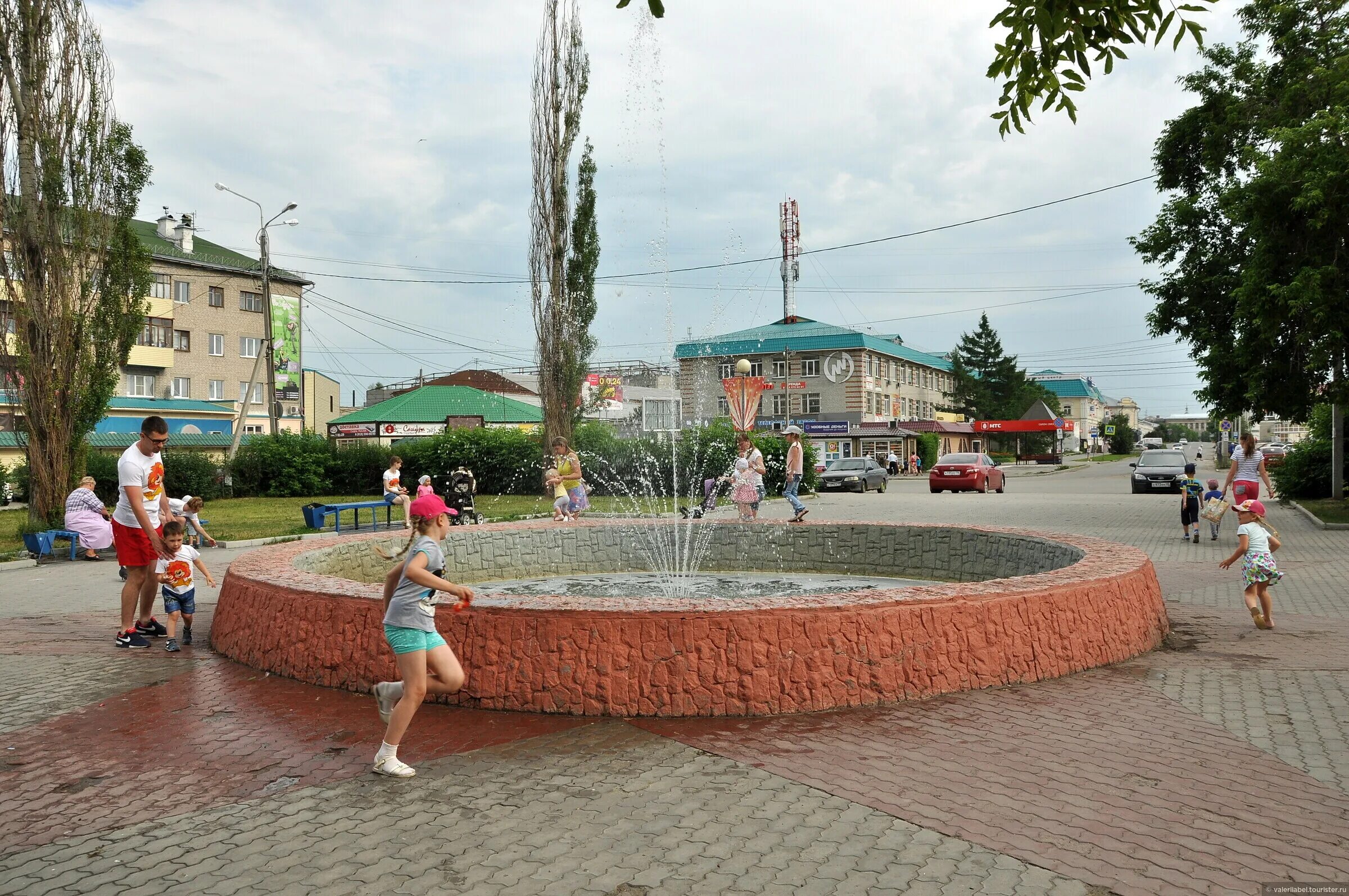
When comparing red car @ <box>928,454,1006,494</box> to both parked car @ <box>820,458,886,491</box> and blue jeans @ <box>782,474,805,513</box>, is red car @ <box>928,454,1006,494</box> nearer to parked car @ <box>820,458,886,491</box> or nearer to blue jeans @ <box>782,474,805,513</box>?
parked car @ <box>820,458,886,491</box>

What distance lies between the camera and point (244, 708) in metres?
5.63

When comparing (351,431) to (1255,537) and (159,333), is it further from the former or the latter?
(1255,537)

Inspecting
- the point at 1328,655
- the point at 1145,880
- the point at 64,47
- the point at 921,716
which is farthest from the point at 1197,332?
the point at 64,47

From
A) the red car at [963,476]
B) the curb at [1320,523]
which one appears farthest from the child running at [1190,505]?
the red car at [963,476]

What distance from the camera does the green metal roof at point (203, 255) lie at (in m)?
53.4

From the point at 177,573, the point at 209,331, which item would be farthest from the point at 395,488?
the point at 209,331

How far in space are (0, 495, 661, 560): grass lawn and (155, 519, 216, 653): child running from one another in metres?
9.29

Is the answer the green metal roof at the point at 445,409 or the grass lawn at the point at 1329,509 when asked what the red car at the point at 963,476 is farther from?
the green metal roof at the point at 445,409

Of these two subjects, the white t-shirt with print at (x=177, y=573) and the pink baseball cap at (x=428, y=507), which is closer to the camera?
the pink baseball cap at (x=428, y=507)

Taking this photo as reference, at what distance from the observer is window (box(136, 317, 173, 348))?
51375 mm

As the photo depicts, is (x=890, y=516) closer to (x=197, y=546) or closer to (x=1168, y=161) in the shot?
(x=1168, y=161)

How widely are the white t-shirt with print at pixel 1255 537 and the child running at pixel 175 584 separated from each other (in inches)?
343

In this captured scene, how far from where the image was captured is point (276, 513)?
80.3 ft

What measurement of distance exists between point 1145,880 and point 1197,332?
22.9m
